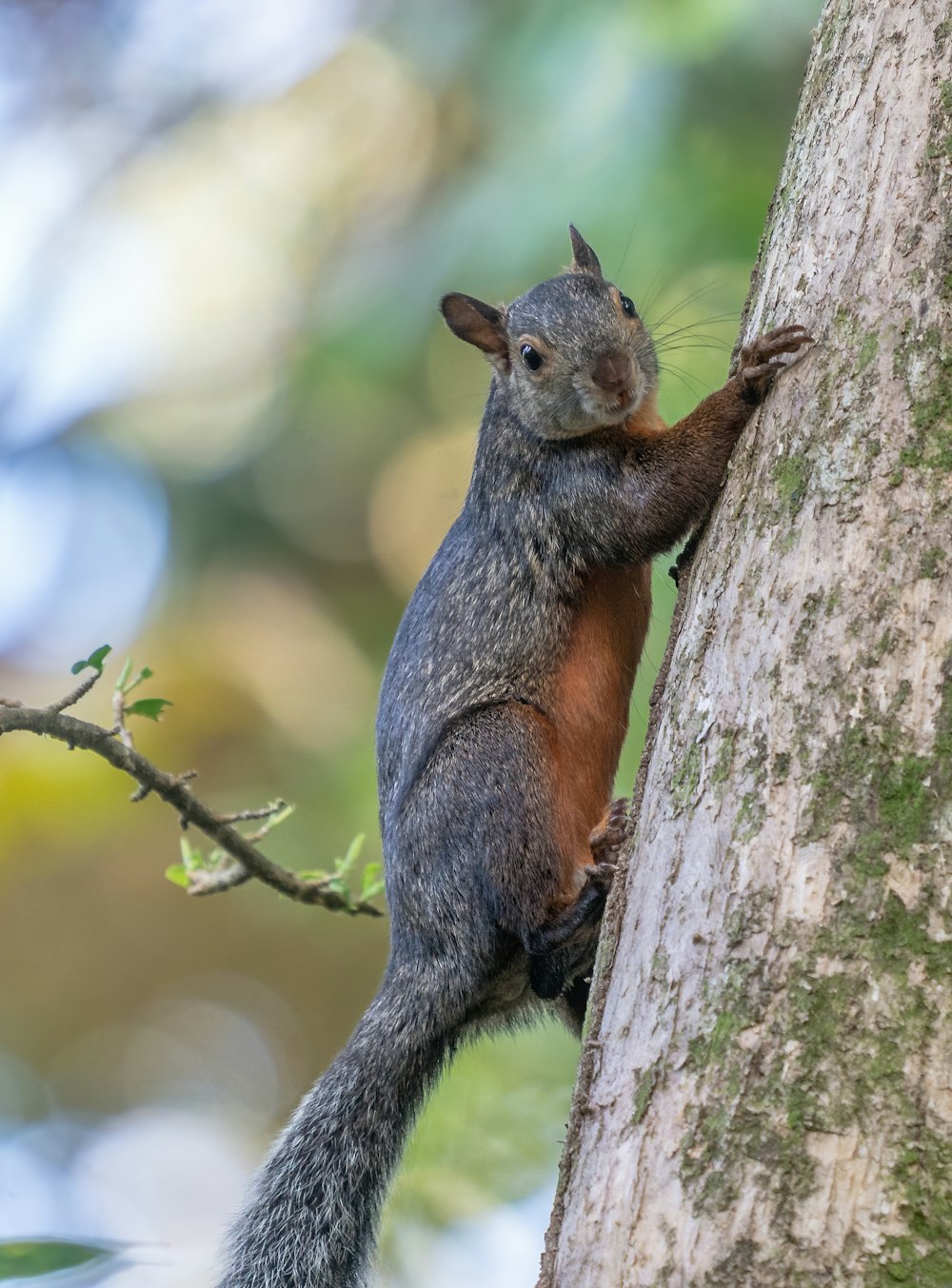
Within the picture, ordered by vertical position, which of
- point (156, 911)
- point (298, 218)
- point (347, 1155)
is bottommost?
point (347, 1155)

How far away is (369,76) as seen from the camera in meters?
8.28

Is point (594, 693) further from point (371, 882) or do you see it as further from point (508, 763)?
point (371, 882)

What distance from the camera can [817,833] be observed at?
1878 millimetres

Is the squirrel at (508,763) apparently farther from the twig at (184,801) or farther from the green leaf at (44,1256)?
the green leaf at (44,1256)

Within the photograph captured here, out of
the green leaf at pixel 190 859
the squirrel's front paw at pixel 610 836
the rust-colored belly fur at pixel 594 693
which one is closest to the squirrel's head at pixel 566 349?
the rust-colored belly fur at pixel 594 693

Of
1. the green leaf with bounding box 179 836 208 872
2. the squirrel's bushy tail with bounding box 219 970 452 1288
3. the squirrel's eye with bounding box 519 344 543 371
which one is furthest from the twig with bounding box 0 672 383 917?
the squirrel's eye with bounding box 519 344 543 371

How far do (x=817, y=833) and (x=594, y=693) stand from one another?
163 centimetres

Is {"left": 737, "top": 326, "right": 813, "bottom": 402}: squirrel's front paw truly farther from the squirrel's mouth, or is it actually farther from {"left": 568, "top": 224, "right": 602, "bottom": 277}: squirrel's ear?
{"left": 568, "top": 224, "right": 602, "bottom": 277}: squirrel's ear

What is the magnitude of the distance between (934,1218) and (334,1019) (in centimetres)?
741

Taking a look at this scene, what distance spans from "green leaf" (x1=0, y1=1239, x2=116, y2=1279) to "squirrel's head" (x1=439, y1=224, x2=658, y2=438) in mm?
2381

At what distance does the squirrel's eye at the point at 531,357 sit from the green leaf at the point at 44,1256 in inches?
103

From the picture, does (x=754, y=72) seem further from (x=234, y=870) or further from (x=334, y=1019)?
(x=334, y=1019)

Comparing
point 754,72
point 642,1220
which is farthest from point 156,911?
point 642,1220

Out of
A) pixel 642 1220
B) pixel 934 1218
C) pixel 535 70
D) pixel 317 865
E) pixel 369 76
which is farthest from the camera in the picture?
pixel 369 76
